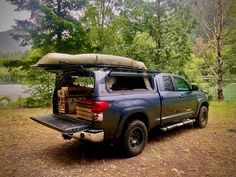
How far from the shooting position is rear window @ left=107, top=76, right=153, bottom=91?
5966 millimetres

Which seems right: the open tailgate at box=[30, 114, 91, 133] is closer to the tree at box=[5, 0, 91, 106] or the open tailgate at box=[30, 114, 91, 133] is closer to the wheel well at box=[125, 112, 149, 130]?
the wheel well at box=[125, 112, 149, 130]

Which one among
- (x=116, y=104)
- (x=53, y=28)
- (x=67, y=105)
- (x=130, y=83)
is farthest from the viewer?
(x=53, y=28)

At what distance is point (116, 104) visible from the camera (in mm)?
5027

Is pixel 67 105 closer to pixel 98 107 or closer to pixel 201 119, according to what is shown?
pixel 98 107

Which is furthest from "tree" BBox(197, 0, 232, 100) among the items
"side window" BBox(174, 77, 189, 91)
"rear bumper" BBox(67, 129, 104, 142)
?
"rear bumper" BBox(67, 129, 104, 142)

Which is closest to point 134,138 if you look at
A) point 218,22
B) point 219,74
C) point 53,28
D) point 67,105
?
point 67,105

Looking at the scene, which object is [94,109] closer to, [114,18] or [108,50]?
[108,50]

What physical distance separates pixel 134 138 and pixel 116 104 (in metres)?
1.17

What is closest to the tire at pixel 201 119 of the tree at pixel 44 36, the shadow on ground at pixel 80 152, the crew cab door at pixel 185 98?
the crew cab door at pixel 185 98

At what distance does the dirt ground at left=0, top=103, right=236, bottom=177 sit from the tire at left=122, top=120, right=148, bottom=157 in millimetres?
174

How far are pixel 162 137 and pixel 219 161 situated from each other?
84.0 inches

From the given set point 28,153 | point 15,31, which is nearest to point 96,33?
point 15,31

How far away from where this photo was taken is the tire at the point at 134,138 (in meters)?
5.32

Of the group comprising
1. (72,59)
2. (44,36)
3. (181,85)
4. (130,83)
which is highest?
(44,36)
